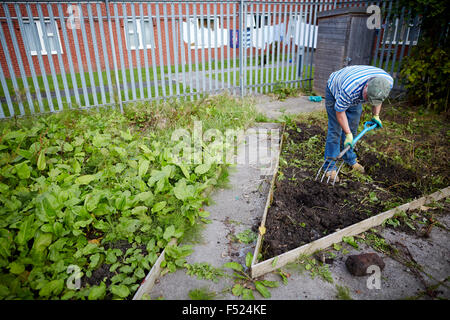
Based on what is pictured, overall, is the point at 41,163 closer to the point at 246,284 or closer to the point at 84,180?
the point at 84,180

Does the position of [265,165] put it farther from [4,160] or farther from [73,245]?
[4,160]

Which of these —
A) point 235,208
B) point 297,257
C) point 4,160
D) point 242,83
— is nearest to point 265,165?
point 235,208

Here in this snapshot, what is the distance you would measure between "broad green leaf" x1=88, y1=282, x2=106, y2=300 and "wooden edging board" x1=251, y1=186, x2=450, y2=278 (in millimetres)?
1198

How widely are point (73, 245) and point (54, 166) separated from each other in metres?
1.38

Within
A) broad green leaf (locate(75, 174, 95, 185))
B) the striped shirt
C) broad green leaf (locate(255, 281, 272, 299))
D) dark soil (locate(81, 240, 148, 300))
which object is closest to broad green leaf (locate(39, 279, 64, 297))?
dark soil (locate(81, 240, 148, 300))

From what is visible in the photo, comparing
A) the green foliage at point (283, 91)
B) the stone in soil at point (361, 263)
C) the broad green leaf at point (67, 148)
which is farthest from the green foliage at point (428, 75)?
the broad green leaf at point (67, 148)

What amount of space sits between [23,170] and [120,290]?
1883mm

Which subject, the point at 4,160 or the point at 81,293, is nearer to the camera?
the point at 81,293

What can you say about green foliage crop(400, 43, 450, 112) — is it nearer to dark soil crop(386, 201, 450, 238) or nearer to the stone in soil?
dark soil crop(386, 201, 450, 238)

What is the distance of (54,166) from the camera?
3.56 meters

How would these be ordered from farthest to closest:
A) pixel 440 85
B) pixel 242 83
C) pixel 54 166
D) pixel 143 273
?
pixel 242 83 → pixel 440 85 → pixel 54 166 → pixel 143 273

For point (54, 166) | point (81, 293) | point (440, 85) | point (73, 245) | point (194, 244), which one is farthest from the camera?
point (440, 85)

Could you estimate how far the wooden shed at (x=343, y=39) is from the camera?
6938 mm

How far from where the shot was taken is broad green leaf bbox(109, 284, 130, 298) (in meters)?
2.16
